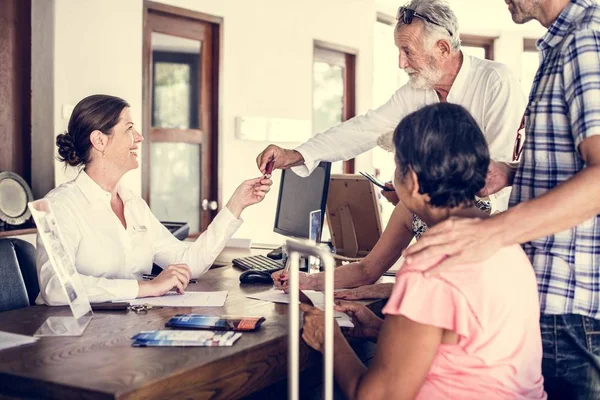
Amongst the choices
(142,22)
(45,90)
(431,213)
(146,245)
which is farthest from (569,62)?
(142,22)

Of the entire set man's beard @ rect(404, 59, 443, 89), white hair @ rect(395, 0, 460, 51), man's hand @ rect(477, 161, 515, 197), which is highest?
white hair @ rect(395, 0, 460, 51)

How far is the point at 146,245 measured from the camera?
8.57 feet

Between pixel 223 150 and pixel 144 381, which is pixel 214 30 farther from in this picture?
pixel 144 381

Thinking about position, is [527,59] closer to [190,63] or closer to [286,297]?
[190,63]

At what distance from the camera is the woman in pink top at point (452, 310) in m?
1.40

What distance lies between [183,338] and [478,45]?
8.57m

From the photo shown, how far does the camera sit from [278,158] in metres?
2.67

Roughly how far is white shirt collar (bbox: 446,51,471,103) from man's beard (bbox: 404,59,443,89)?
0.06 m

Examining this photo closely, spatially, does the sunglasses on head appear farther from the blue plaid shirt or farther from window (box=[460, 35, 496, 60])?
window (box=[460, 35, 496, 60])

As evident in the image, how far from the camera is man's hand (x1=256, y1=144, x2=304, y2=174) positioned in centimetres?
262

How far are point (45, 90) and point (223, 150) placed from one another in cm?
179

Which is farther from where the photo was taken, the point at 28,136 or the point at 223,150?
the point at 223,150

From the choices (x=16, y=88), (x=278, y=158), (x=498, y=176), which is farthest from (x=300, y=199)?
(x=16, y=88)

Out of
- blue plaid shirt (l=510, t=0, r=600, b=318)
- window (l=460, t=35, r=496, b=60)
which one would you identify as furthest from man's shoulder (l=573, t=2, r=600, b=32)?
window (l=460, t=35, r=496, b=60)
